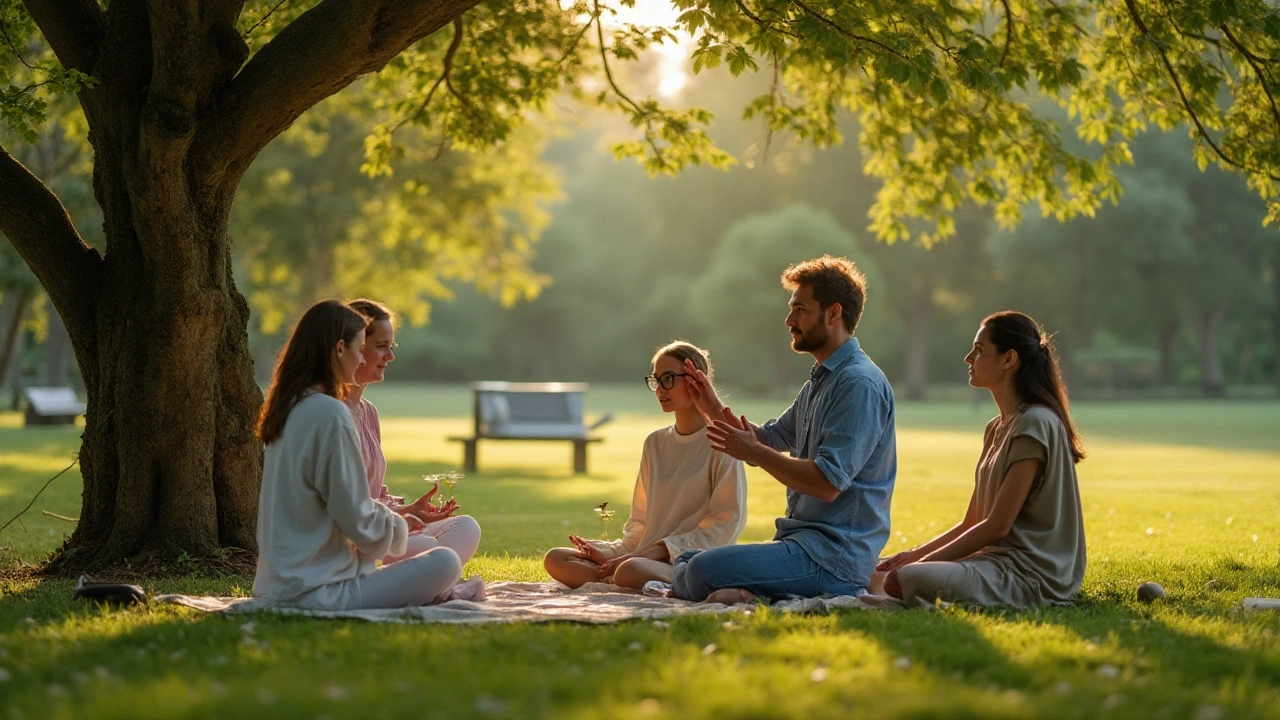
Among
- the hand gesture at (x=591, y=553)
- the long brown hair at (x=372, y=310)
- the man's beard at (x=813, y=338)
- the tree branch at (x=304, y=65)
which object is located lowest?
the hand gesture at (x=591, y=553)

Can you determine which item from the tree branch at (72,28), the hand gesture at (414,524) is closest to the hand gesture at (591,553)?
the hand gesture at (414,524)

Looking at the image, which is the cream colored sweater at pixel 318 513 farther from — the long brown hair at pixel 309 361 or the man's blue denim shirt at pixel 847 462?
the man's blue denim shirt at pixel 847 462

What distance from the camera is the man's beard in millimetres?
7098

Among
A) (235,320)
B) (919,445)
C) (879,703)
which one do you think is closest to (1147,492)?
(919,445)

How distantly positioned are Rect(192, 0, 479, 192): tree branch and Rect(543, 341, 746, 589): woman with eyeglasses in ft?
9.11

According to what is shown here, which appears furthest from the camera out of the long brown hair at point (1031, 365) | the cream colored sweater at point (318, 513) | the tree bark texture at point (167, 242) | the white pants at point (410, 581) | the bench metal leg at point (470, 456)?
the bench metal leg at point (470, 456)

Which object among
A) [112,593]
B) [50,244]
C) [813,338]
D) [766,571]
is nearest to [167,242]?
[50,244]

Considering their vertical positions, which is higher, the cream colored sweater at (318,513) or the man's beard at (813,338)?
the man's beard at (813,338)

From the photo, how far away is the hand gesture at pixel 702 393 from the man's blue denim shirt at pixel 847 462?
0.50 m

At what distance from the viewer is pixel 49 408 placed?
31.7 m

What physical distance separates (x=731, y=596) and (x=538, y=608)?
1.03m

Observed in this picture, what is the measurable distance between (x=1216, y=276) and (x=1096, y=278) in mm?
5888

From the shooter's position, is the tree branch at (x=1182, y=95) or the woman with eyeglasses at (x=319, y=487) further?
the tree branch at (x=1182, y=95)

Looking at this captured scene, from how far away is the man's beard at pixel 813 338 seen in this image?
7.10 m
